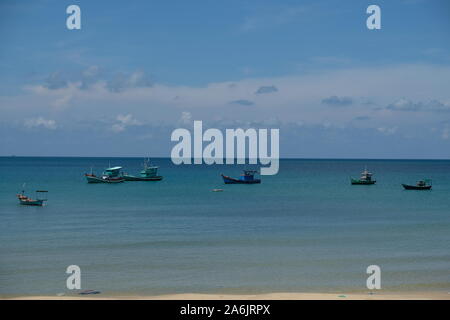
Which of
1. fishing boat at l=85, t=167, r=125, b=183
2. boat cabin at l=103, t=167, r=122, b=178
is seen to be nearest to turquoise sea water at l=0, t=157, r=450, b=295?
fishing boat at l=85, t=167, r=125, b=183

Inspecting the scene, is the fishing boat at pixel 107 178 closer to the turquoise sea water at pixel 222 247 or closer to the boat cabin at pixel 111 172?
the boat cabin at pixel 111 172

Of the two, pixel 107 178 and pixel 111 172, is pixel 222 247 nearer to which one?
pixel 107 178

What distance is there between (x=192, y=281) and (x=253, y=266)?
125 inches

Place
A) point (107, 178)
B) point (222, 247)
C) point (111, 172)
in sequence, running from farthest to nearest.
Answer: point (111, 172), point (107, 178), point (222, 247)

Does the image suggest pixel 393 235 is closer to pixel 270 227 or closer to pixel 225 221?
pixel 270 227

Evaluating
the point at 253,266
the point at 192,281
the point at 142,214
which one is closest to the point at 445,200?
the point at 142,214

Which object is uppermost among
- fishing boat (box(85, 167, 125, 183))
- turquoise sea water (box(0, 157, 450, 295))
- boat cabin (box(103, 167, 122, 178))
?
boat cabin (box(103, 167, 122, 178))

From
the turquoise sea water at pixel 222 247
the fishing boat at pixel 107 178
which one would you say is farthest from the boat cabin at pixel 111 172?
the turquoise sea water at pixel 222 247

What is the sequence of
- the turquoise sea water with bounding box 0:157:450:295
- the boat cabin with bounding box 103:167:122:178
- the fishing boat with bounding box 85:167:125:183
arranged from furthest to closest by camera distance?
the boat cabin with bounding box 103:167:122:178 < the fishing boat with bounding box 85:167:125:183 < the turquoise sea water with bounding box 0:157:450:295

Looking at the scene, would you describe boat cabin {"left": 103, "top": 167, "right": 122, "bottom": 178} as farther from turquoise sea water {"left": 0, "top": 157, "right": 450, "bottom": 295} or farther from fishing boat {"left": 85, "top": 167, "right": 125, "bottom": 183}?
turquoise sea water {"left": 0, "top": 157, "right": 450, "bottom": 295}

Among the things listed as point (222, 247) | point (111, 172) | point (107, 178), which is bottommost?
point (222, 247)

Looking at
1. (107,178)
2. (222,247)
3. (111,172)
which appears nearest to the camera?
(222,247)

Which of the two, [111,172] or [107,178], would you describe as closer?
[107,178]

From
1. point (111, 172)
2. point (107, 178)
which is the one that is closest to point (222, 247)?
point (107, 178)
